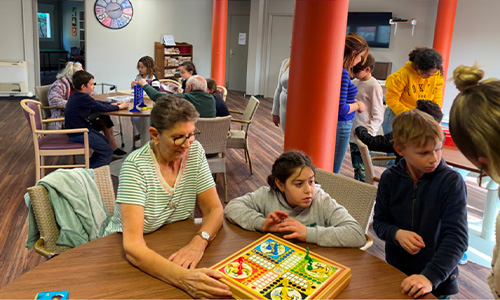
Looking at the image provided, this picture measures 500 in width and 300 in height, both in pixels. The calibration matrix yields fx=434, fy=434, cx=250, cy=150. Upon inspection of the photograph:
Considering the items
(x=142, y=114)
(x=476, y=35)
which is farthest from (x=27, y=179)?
(x=476, y=35)

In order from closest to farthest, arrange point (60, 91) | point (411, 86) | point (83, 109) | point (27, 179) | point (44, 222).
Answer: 1. point (44, 222)
2. point (411, 86)
3. point (83, 109)
4. point (27, 179)
5. point (60, 91)

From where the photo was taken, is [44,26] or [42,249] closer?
[42,249]

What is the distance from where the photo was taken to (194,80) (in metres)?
4.34

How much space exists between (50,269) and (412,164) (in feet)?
4.80

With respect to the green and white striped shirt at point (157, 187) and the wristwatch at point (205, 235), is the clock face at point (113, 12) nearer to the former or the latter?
the green and white striped shirt at point (157, 187)

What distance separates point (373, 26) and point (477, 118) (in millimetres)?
9954

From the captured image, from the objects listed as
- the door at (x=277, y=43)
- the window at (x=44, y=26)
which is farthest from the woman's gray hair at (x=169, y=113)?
the window at (x=44, y=26)

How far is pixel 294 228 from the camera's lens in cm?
180

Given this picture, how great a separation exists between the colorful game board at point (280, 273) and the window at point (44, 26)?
57.1 feet

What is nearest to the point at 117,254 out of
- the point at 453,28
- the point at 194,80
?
the point at 194,80

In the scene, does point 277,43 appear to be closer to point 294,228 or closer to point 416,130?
point 416,130

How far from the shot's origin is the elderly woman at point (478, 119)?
109 cm

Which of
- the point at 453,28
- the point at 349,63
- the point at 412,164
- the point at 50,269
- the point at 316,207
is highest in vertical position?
the point at 453,28

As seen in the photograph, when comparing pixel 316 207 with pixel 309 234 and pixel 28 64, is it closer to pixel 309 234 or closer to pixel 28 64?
pixel 309 234
